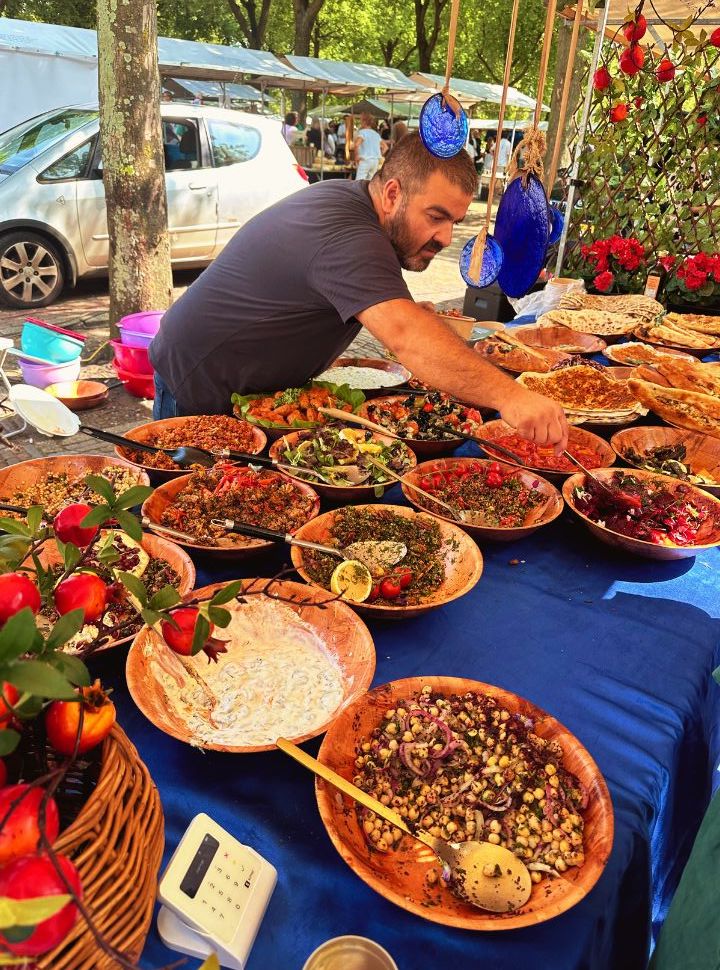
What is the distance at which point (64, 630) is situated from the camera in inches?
27.1

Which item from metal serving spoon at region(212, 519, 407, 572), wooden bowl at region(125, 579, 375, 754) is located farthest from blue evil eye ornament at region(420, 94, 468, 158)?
wooden bowl at region(125, 579, 375, 754)

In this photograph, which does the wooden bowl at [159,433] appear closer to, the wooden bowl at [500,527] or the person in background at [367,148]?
the wooden bowl at [500,527]

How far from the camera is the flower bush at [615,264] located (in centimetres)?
512

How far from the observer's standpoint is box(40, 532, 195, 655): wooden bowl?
164 centimetres

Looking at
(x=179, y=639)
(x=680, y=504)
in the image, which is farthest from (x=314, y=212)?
(x=179, y=639)

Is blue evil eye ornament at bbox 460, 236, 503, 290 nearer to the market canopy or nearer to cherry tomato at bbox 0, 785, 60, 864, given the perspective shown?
cherry tomato at bbox 0, 785, 60, 864

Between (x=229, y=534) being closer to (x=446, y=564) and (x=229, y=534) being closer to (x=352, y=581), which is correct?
(x=352, y=581)

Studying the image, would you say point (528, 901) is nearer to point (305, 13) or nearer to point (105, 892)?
point (105, 892)

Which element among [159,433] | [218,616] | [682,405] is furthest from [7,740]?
[682,405]

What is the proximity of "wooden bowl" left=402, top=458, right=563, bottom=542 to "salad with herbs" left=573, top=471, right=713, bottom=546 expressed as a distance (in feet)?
0.30

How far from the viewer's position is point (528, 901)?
1.02 m

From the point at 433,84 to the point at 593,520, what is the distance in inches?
900

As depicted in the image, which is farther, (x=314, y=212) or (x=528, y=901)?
(x=314, y=212)

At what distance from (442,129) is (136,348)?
11.6 ft
